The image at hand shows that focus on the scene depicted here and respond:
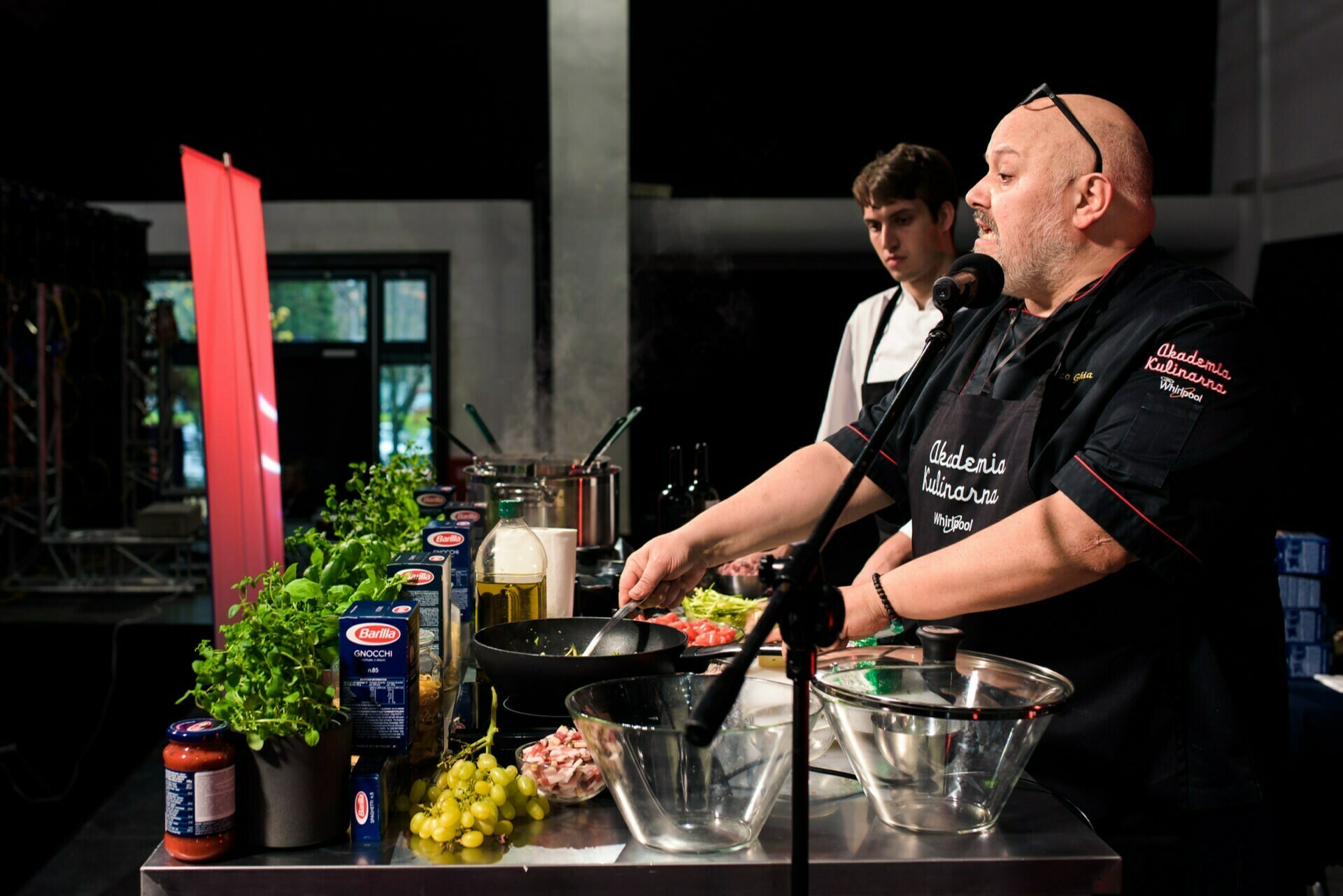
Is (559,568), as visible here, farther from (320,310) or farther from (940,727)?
(320,310)

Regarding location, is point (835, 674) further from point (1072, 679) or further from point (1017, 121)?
point (1017, 121)

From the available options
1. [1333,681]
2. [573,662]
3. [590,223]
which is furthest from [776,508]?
[590,223]

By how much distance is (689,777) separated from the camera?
105 cm

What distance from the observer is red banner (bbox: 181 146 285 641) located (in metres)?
2.87

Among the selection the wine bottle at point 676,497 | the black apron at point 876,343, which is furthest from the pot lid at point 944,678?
the black apron at point 876,343

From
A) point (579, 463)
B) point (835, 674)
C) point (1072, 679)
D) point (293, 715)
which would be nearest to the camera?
point (293, 715)

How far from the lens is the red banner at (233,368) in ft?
9.41

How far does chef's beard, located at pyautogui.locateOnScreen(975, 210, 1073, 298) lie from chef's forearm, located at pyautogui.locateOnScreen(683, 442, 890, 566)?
40cm

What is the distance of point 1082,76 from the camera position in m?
6.54

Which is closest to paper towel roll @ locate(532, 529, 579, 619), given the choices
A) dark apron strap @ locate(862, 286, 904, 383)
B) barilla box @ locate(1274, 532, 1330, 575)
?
dark apron strap @ locate(862, 286, 904, 383)

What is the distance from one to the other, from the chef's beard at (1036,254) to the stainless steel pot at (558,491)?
43.9 inches

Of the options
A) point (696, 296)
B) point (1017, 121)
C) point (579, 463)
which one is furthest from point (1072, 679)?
point (696, 296)

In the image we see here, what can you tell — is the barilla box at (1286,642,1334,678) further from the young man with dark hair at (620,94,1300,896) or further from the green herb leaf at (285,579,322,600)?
the green herb leaf at (285,579,322,600)

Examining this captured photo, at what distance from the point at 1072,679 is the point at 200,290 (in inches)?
93.0
